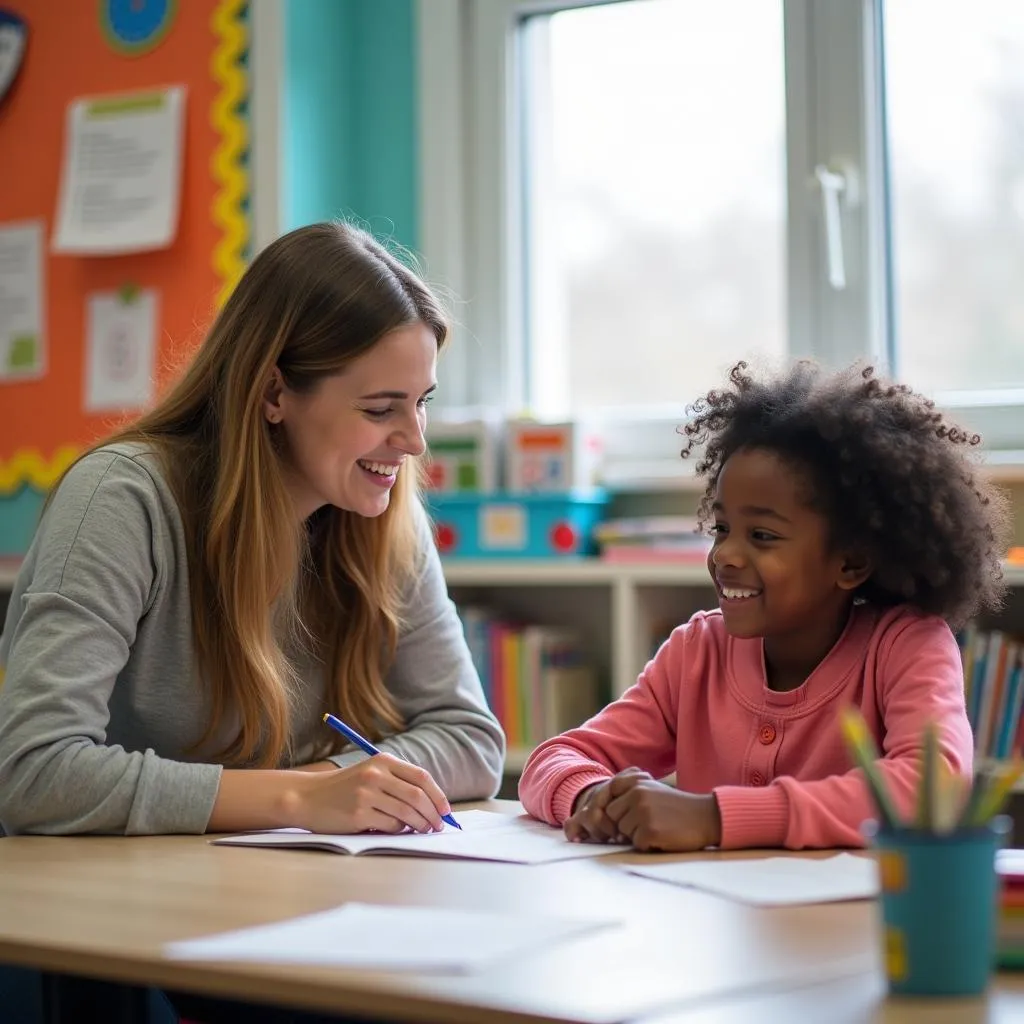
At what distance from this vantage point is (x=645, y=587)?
2900 millimetres

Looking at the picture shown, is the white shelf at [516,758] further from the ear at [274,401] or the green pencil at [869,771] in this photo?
the green pencil at [869,771]

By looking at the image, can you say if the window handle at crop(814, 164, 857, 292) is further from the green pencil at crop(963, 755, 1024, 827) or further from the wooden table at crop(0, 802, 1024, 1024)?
the green pencil at crop(963, 755, 1024, 827)

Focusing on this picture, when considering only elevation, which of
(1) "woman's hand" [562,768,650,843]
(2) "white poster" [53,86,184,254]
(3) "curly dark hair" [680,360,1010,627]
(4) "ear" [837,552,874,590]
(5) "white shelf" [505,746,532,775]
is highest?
(2) "white poster" [53,86,184,254]

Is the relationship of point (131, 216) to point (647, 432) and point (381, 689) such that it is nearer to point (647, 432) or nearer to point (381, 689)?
point (647, 432)

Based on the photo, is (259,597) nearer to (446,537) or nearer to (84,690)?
(84,690)

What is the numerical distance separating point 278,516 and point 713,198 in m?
1.81

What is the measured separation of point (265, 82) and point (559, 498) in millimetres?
1071

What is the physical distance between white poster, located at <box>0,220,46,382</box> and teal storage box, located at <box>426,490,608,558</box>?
3.48 ft

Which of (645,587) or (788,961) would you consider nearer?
(788,961)

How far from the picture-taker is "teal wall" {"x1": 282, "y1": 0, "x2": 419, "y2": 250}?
3320mm

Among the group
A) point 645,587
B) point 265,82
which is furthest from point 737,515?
point 265,82

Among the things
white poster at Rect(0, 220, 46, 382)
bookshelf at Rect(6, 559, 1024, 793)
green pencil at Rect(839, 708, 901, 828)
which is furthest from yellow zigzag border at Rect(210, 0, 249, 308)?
green pencil at Rect(839, 708, 901, 828)

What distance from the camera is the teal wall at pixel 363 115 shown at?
131 inches

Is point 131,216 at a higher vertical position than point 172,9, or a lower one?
lower
